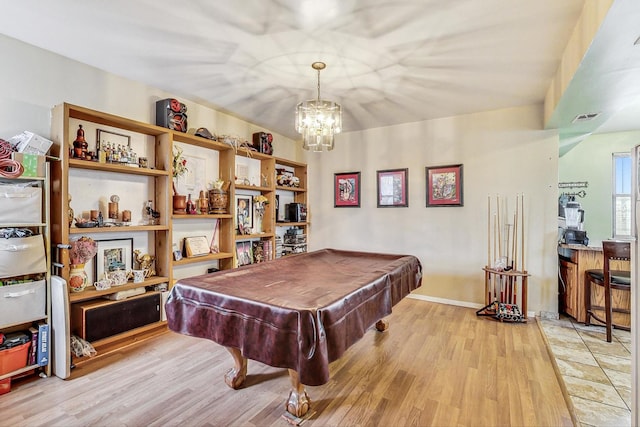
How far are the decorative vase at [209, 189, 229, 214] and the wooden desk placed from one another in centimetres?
406

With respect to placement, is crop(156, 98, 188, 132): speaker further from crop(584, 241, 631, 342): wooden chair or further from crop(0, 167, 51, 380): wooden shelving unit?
crop(584, 241, 631, 342): wooden chair

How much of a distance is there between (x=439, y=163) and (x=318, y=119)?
2342 millimetres

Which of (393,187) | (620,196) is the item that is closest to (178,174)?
(393,187)

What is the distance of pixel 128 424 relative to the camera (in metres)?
1.77

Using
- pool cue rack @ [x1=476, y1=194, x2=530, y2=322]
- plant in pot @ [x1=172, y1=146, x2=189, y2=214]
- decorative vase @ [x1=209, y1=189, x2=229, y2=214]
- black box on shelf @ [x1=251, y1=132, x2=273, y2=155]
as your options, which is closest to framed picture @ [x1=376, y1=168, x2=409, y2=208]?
pool cue rack @ [x1=476, y1=194, x2=530, y2=322]

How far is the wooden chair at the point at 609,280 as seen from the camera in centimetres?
282

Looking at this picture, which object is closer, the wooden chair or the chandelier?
the chandelier

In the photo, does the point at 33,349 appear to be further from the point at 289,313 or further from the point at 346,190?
the point at 346,190

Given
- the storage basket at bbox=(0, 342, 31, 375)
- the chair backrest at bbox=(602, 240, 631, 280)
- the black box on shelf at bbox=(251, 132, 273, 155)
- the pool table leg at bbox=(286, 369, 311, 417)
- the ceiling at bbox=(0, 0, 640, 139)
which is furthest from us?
the black box on shelf at bbox=(251, 132, 273, 155)

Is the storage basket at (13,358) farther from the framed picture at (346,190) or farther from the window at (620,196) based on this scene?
the window at (620,196)

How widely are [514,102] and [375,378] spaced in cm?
346

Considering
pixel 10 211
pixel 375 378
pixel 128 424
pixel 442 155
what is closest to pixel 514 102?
pixel 442 155

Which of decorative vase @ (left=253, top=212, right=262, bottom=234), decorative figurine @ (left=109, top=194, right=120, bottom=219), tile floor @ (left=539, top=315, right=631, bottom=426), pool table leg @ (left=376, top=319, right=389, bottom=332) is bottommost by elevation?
tile floor @ (left=539, top=315, right=631, bottom=426)

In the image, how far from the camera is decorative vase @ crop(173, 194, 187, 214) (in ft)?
10.9
